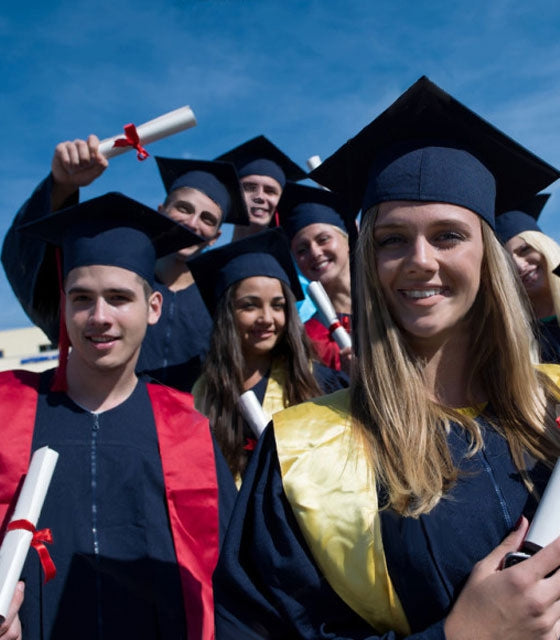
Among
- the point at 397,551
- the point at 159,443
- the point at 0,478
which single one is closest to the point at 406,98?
the point at 397,551

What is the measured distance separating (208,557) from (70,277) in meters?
1.53

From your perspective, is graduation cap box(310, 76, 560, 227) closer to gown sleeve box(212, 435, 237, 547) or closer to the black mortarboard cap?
the black mortarboard cap

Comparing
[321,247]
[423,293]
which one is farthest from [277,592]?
[321,247]

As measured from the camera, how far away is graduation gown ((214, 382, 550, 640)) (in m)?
1.65

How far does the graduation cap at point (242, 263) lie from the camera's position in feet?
15.3

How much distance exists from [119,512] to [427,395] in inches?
60.8

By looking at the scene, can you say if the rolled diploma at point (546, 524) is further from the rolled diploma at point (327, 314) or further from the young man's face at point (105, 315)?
the rolled diploma at point (327, 314)

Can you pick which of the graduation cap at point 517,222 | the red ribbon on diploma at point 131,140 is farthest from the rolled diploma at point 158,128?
the graduation cap at point 517,222

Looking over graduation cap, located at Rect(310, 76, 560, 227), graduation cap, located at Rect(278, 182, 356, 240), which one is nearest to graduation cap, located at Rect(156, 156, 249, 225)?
graduation cap, located at Rect(278, 182, 356, 240)

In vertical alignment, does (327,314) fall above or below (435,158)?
above

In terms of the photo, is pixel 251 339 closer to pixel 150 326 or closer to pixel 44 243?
pixel 150 326

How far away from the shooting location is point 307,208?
19.4 feet

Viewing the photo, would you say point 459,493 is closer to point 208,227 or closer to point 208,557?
point 208,557

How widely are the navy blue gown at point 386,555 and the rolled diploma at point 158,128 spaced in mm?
2146
